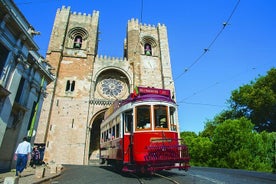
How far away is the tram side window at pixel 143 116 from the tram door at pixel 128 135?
0.35m

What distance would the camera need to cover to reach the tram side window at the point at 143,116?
708cm

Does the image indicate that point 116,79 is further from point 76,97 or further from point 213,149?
point 213,149

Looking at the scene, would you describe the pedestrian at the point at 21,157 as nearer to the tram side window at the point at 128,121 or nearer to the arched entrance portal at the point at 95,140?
the tram side window at the point at 128,121

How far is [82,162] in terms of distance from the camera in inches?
754

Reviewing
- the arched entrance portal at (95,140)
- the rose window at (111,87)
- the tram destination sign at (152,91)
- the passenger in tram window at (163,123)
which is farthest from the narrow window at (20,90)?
the rose window at (111,87)

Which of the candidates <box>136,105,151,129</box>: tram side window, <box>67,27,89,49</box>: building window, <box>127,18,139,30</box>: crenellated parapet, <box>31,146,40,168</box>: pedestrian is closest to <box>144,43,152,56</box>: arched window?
<box>127,18,139,30</box>: crenellated parapet

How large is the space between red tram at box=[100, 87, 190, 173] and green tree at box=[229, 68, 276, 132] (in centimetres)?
2463

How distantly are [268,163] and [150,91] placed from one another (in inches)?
591

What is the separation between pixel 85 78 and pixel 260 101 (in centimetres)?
2373

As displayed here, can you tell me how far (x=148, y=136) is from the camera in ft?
22.2

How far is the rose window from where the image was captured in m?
24.4

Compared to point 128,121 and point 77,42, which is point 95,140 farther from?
point 128,121

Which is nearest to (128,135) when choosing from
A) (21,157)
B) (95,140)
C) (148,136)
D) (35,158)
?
(148,136)

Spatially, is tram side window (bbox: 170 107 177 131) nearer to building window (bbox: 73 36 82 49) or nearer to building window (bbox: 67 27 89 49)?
building window (bbox: 67 27 89 49)
